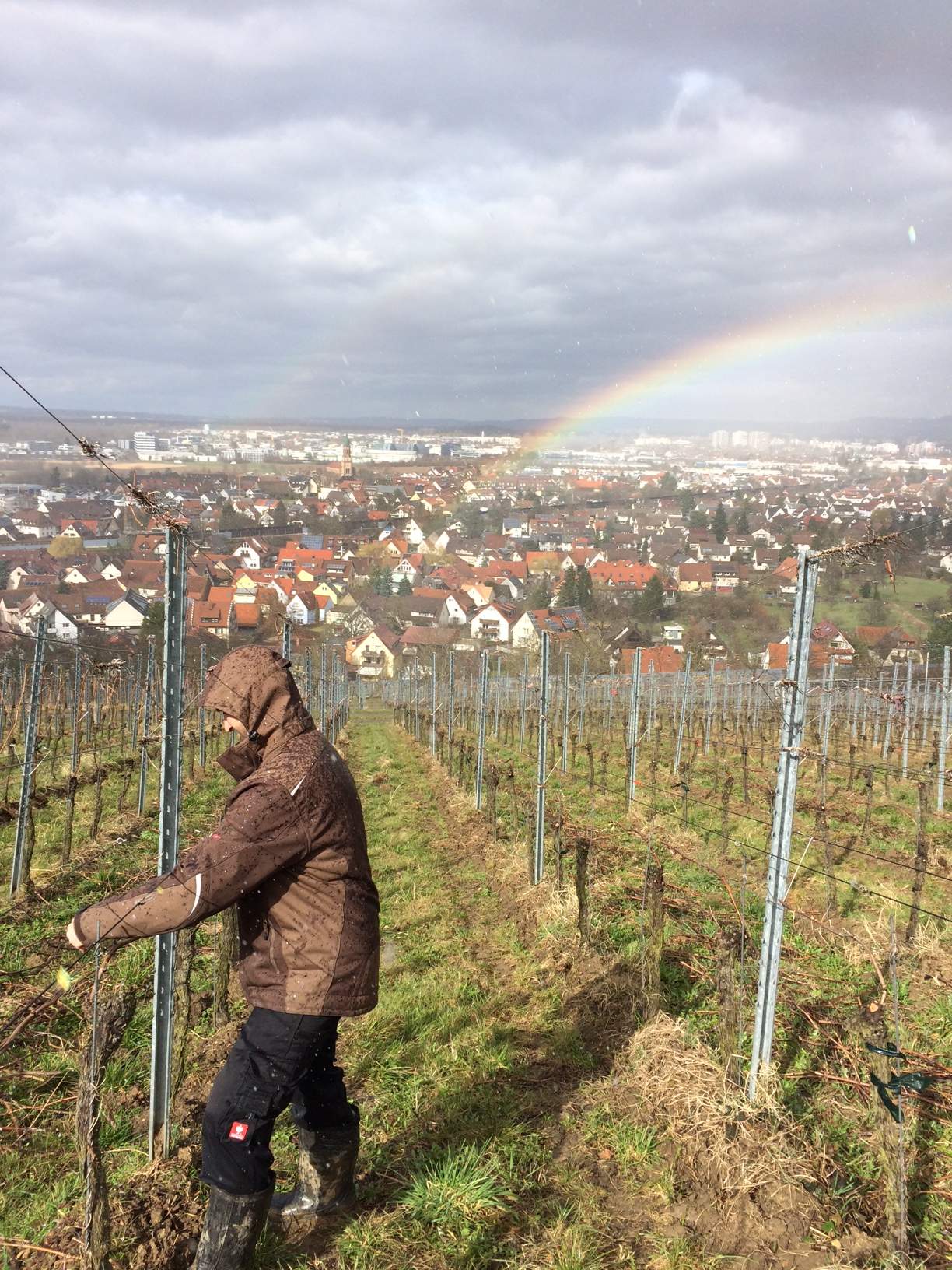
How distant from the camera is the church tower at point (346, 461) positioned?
154 m

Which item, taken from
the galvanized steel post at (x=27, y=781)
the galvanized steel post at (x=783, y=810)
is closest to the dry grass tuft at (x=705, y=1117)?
the galvanized steel post at (x=783, y=810)

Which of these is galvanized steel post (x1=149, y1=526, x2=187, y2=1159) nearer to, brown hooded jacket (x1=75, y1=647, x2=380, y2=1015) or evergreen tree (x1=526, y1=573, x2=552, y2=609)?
brown hooded jacket (x1=75, y1=647, x2=380, y2=1015)

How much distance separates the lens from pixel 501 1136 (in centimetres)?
A: 406

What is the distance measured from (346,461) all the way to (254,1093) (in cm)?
16128

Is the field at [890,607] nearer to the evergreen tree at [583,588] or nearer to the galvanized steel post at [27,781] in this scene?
the evergreen tree at [583,588]

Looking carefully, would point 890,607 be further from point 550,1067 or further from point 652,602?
point 550,1067

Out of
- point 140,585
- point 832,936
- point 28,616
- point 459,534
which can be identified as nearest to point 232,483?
point 459,534

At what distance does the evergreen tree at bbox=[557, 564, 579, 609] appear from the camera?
54.6 meters

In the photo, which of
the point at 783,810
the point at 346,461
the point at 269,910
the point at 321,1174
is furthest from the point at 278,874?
the point at 346,461

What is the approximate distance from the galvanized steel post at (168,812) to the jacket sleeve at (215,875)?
2.86 ft

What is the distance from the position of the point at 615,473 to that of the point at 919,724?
16117 cm

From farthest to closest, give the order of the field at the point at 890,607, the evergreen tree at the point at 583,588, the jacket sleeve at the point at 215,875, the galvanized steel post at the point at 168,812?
1. the evergreen tree at the point at 583,588
2. the field at the point at 890,607
3. the galvanized steel post at the point at 168,812
4. the jacket sleeve at the point at 215,875

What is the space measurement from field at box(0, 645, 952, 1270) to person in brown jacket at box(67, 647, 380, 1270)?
1.62 feet

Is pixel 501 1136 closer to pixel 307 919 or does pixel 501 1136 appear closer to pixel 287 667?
pixel 307 919
